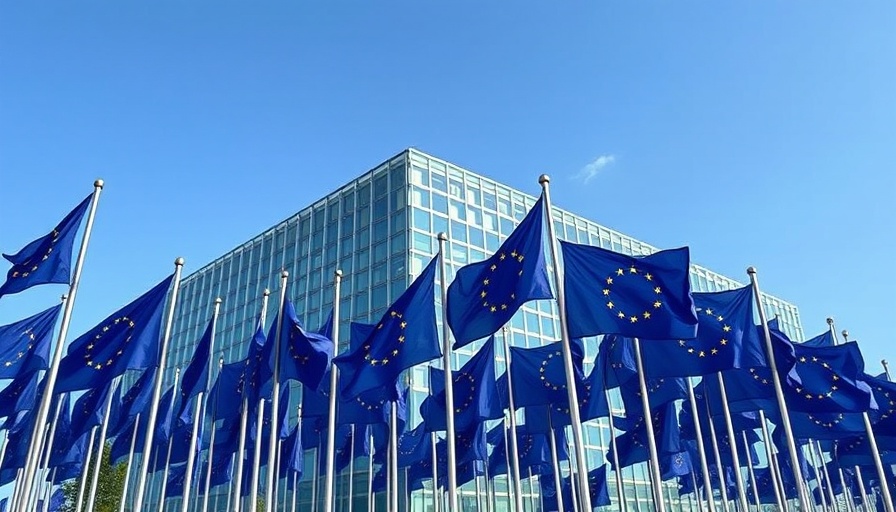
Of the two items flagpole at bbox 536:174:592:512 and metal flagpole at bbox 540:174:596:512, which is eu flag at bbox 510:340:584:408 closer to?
metal flagpole at bbox 540:174:596:512

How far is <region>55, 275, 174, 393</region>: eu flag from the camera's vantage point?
17.3 m

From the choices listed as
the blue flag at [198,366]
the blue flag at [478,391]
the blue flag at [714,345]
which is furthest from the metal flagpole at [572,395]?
the blue flag at [198,366]

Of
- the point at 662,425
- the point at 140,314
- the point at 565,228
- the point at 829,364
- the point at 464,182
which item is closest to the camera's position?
the point at 140,314

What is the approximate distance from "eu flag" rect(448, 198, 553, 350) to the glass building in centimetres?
2280

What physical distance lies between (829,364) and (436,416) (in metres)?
12.3

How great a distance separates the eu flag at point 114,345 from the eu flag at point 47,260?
71.2 inches

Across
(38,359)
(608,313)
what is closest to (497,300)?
(608,313)

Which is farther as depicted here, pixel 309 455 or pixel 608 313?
pixel 309 455

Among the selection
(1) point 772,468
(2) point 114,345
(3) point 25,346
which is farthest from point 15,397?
(1) point 772,468

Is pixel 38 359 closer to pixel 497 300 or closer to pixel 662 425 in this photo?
pixel 497 300

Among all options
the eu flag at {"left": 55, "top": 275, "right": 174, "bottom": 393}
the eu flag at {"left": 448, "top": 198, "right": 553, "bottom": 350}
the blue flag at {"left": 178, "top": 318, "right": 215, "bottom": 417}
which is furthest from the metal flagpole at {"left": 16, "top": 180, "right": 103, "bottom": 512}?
the eu flag at {"left": 448, "top": 198, "right": 553, "bottom": 350}

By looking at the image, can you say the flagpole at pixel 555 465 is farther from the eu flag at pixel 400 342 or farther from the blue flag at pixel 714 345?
the eu flag at pixel 400 342

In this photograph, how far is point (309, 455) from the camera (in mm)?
41625

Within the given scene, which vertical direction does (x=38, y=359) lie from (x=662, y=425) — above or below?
above
